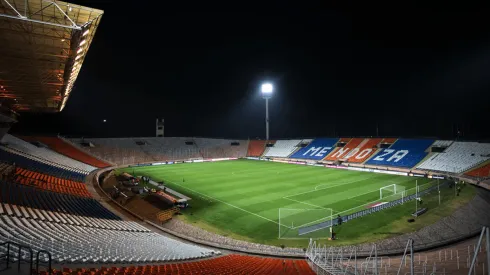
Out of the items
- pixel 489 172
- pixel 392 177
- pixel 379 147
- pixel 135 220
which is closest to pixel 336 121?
pixel 379 147

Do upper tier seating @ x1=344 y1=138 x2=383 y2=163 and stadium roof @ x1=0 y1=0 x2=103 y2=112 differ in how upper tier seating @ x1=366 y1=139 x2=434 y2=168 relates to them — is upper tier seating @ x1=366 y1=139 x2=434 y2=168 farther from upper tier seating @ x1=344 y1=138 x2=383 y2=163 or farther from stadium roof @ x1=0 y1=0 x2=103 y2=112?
stadium roof @ x1=0 y1=0 x2=103 y2=112

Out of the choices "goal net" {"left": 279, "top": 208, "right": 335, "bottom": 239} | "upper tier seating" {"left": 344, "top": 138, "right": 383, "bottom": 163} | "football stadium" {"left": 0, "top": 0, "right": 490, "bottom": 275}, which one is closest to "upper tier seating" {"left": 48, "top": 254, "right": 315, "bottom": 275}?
"football stadium" {"left": 0, "top": 0, "right": 490, "bottom": 275}

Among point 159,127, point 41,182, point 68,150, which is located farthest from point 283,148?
point 41,182

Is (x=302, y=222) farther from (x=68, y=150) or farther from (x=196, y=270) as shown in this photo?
(x=68, y=150)

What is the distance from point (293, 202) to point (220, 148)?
4404cm

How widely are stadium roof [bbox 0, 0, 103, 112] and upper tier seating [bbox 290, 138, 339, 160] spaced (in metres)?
42.9

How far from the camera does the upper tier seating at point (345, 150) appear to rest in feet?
169

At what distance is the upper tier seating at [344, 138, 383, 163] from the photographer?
48866mm

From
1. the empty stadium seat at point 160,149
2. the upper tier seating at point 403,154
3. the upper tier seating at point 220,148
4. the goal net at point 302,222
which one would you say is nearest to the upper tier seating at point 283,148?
the upper tier seating at point 220,148

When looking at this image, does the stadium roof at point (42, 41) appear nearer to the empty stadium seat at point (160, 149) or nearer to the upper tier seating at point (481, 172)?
the empty stadium seat at point (160, 149)

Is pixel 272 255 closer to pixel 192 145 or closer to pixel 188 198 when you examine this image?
pixel 188 198

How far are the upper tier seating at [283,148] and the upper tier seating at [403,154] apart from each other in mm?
17832

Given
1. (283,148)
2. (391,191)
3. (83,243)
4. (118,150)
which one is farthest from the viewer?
(283,148)

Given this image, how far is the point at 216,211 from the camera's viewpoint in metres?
22.7
